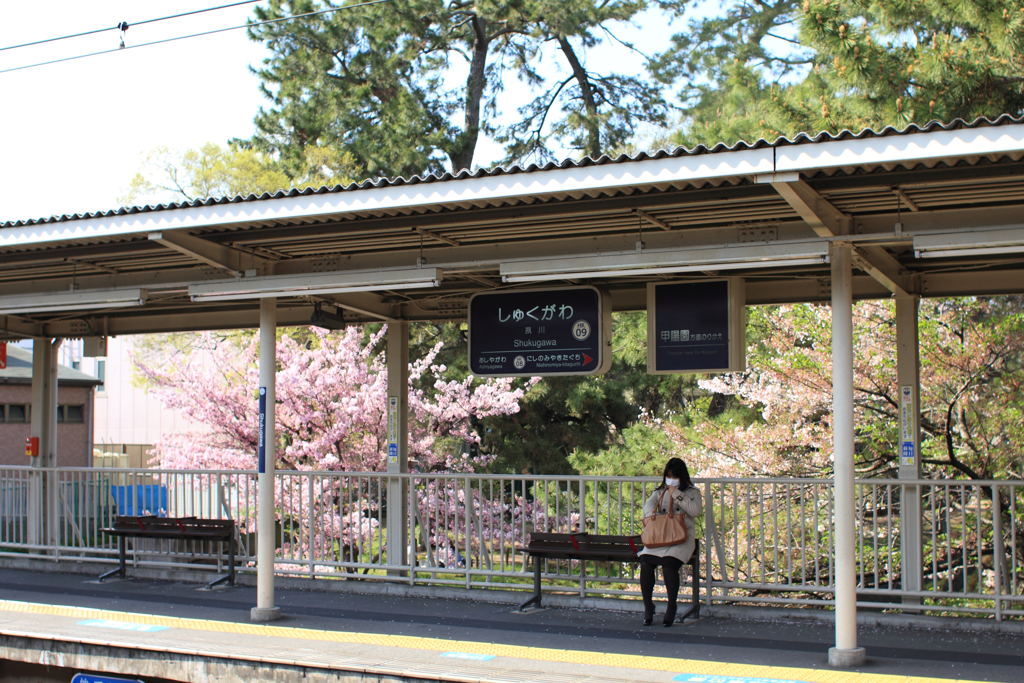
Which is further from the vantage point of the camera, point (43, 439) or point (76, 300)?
point (43, 439)

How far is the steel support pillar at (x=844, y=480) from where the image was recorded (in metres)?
6.25

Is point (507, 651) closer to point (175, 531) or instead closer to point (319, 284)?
point (319, 284)

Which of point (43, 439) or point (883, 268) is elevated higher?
point (883, 268)

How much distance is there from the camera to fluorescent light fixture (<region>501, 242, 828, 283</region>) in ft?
20.9

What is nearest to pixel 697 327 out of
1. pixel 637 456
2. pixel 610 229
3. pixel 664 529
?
pixel 610 229

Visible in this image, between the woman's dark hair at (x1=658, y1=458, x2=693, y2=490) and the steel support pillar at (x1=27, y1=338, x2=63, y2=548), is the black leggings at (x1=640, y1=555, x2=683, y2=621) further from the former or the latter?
the steel support pillar at (x1=27, y1=338, x2=63, y2=548)

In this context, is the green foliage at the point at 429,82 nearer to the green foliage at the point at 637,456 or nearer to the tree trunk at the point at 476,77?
the tree trunk at the point at 476,77

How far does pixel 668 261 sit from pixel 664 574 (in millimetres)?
2569

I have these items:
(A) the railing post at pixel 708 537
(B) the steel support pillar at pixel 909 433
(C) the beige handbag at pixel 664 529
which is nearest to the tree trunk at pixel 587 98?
(B) the steel support pillar at pixel 909 433

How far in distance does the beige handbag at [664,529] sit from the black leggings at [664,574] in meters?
0.11

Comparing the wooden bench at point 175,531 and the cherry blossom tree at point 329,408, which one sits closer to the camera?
the wooden bench at point 175,531

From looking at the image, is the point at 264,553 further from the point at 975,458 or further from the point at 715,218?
the point at 975,458

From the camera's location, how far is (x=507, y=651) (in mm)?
6770

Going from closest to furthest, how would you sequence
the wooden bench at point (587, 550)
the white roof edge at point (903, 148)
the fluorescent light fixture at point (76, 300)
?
the white roof edge at point (903, 148) < the wooden bench at point (587, 550) < the fluorescent light fixture at point (76, 300)
